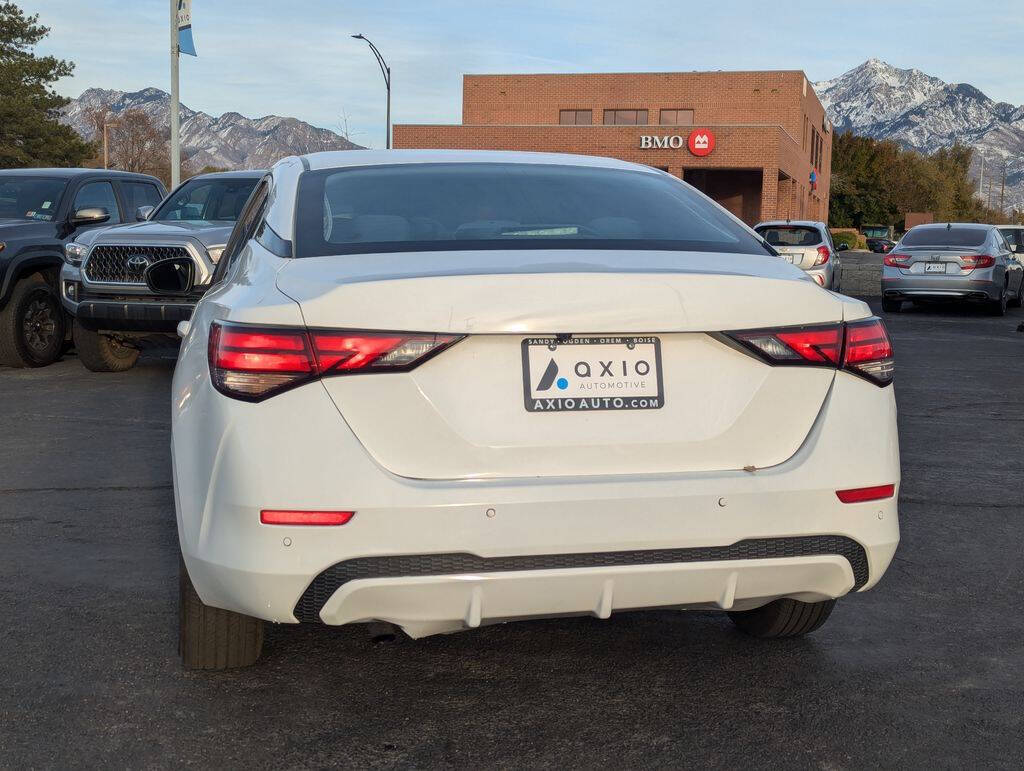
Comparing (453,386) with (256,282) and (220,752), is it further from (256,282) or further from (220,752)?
(220,752)

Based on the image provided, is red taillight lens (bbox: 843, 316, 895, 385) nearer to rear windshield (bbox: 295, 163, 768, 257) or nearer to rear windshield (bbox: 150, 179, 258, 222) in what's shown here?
rear windshield (bbox: 295, 163, 768, 257)

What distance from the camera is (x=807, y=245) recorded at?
2180 centimetres

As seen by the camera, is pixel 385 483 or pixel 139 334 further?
pixel 139 334

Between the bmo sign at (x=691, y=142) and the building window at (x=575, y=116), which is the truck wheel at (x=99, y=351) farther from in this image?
the building window at (x=575, y=116)

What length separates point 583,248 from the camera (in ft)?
11.6

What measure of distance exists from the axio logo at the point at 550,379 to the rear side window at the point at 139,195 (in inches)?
449

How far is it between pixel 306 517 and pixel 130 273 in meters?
8.44

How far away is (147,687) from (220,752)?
568 millimetres

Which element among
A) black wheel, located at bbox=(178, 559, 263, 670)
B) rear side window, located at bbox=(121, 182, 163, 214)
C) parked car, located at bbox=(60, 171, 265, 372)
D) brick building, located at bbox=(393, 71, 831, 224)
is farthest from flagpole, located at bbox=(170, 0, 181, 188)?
Answer: brick building, located at bbox=(393, 71, 831, 224)

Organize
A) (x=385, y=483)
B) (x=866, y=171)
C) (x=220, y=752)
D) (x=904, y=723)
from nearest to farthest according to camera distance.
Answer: (x=385, y=483) → (x=220, y=752) → (x=904, y=723) → (x=866, y=171)

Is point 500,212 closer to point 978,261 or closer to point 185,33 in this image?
point 978,261

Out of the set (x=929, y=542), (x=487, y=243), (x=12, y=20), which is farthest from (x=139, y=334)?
(x=12, y=20)

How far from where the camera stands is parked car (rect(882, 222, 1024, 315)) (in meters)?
22.2

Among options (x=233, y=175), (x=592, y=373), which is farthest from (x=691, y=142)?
(x=592, y=373)
